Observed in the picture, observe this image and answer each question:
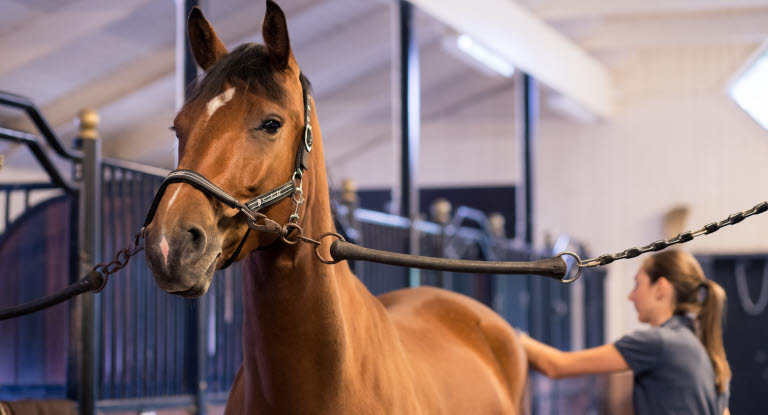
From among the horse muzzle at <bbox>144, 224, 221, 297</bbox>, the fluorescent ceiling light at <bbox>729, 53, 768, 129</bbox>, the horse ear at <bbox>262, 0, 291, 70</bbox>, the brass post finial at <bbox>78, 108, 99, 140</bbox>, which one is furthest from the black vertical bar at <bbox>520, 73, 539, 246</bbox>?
the horse muzzle at <bbox>144, 224, 221, 297</bbox>

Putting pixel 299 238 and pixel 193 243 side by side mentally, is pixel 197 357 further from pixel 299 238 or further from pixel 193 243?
pixel 193 243

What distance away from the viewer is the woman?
2.93 metres

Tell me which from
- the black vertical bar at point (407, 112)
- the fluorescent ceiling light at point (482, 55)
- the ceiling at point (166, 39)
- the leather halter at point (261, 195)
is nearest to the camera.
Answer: the leather halter at point (261, 195)

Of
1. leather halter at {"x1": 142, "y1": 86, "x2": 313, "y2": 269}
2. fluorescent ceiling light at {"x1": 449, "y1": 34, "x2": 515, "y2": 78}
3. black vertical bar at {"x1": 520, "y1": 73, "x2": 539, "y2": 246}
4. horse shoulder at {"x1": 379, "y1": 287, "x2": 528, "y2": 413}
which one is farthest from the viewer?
black vertical bar at {"x1": 520, "y1": 73, "x2": 539, "y2": 246}

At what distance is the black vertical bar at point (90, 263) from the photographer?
306 cm

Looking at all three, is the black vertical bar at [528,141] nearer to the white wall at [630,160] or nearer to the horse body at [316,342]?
the white wall at [630,160]

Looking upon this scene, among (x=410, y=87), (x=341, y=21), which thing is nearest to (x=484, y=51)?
(x=410, y=87)

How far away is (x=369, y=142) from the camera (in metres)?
14.1

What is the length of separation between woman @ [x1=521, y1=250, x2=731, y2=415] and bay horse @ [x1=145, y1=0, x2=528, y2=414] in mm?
1142

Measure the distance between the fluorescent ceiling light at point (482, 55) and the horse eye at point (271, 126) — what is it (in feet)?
19.5

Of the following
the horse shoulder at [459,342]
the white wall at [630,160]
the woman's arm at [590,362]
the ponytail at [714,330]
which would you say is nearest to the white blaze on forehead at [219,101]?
the horse shoulder at [459,342]

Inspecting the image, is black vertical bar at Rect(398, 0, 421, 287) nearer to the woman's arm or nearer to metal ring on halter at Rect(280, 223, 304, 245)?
the woman's arm

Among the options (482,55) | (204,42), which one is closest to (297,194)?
(204,42)

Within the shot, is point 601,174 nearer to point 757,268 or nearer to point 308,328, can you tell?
point 757,268
